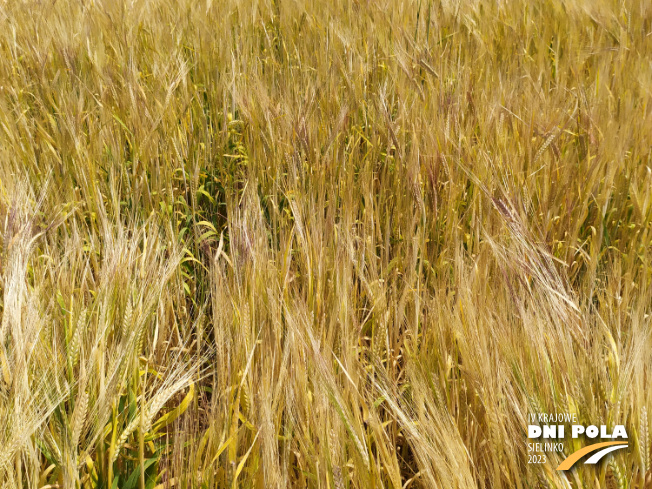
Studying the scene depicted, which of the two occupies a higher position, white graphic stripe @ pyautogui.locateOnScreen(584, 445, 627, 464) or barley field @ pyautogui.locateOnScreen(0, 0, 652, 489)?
barley field @ pyautogui.locateOnScreen(0, 0, 652, 489)

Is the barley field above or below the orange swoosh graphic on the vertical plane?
above

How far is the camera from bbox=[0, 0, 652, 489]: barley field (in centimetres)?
71

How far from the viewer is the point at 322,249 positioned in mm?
991

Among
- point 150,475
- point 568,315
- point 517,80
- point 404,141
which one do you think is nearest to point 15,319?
point 150,475

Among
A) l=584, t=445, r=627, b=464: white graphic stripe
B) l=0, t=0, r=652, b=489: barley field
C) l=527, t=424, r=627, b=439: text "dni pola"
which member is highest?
l=0, t=0, r=652, b=489: barley field

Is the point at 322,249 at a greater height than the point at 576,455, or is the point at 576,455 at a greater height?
the point at 322,249

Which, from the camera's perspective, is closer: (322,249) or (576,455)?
(576,455)

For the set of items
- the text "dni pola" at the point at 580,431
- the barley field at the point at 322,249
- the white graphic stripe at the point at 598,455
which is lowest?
the white graphic stripe at the point at 598,455

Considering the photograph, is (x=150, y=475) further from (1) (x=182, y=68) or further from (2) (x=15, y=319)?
(1) (x=182, y=68)

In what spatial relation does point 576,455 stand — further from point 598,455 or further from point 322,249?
point 322,249

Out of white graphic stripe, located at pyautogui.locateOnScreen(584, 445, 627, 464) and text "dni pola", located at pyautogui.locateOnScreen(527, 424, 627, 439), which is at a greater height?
text "dni pola", located at pyautogui.locateOnScreen(527, 424, 627, 439)

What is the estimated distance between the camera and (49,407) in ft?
2.34

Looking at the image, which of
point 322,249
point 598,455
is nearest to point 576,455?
point 598,455

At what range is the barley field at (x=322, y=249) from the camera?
0.71 meters
